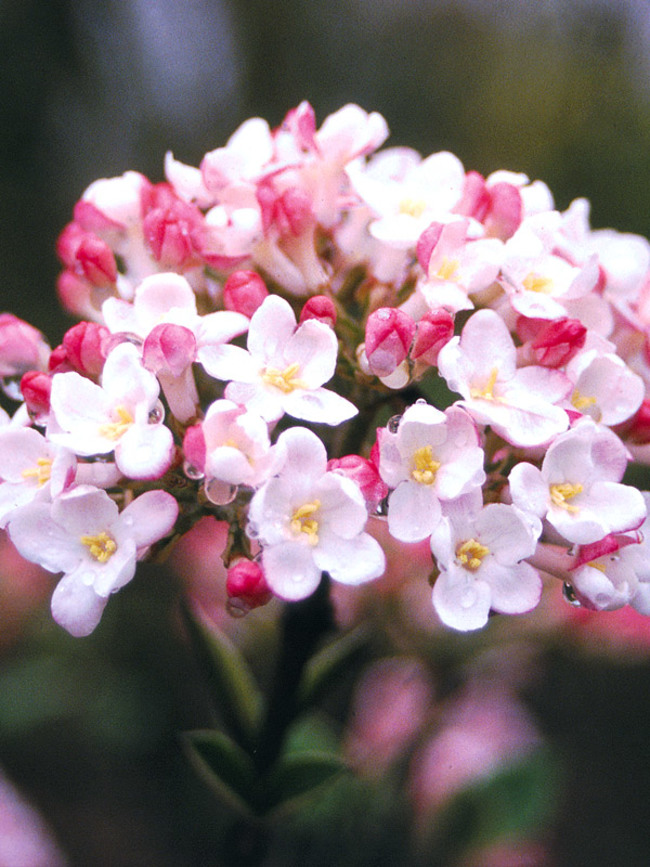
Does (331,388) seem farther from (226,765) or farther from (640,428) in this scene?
(226,765)

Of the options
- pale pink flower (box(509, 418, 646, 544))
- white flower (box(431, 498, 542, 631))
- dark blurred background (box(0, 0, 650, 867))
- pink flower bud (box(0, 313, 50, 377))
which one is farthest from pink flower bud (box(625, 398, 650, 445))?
dark blurred background (box(0, 0, 650, 867))

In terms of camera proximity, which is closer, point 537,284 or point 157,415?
point 157,415

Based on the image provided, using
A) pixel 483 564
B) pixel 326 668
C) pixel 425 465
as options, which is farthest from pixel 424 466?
pixel 326 668

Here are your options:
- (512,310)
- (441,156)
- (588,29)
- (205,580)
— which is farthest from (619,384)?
(588,29)

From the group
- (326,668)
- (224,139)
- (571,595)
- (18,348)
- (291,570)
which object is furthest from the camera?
(224,139)

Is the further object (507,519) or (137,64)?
(137,64)

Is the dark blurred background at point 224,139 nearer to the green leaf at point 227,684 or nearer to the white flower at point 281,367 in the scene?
the green leaf at point 227,684

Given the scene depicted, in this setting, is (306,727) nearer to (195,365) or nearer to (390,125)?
(195,365)
